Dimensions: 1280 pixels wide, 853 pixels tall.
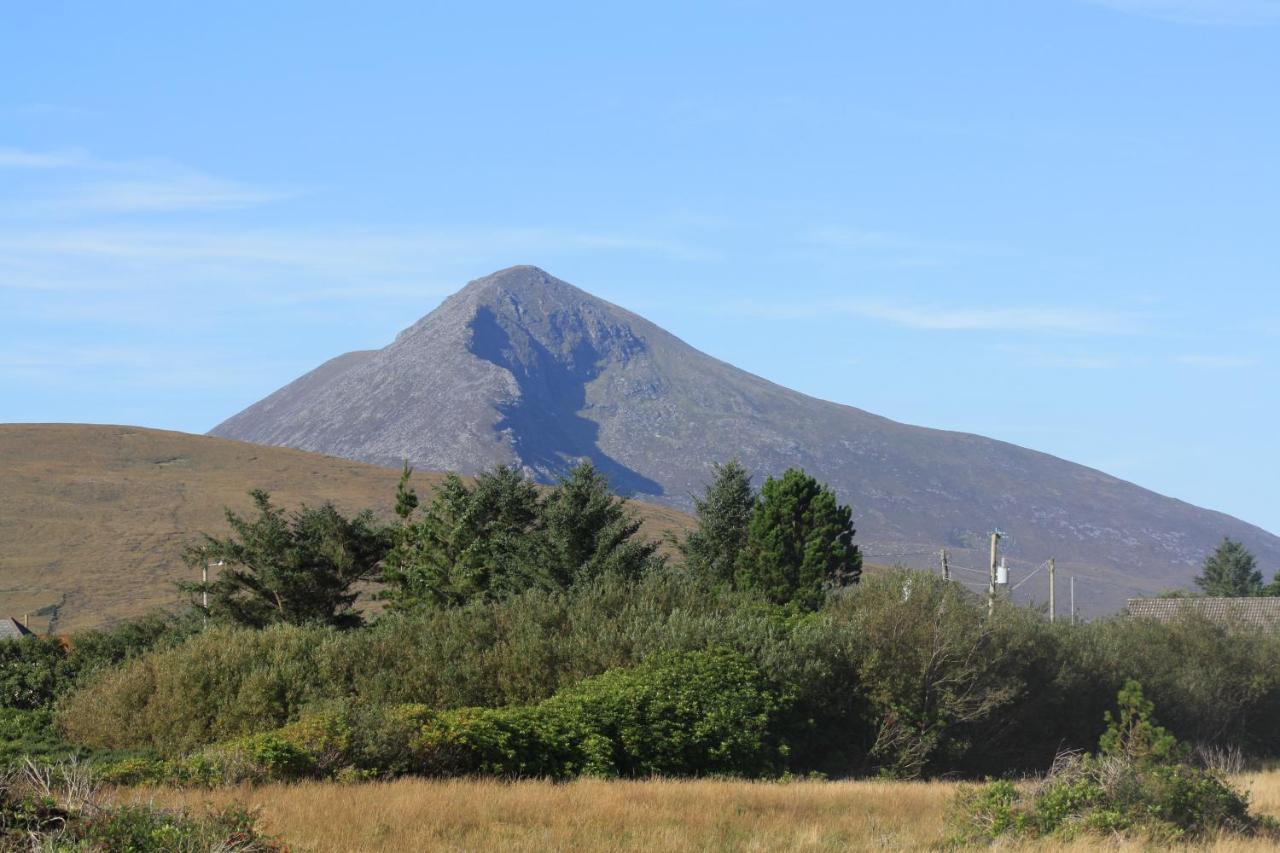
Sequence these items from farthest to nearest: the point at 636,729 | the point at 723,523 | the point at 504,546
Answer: the point at 723,523
the point at 504,546
the point at 636,729

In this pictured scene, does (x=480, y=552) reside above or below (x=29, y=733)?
above

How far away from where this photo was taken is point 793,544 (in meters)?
54.5

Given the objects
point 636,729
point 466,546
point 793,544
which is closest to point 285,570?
point 466,546

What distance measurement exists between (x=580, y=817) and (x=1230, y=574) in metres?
108

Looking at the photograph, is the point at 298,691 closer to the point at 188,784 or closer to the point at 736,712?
the point at 736,712

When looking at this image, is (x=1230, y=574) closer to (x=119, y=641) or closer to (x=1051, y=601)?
(x=1051, y=601)

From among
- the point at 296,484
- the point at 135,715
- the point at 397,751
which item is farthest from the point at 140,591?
the point at 397,751

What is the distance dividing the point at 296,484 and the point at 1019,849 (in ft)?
494

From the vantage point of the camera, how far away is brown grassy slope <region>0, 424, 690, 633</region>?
4397 inches

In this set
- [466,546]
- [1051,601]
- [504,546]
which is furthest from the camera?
[1051,601]

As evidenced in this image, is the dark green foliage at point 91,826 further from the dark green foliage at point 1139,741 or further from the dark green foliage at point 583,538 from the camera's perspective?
the dark green foliage at point 583,538

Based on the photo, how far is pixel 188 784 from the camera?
17031mm

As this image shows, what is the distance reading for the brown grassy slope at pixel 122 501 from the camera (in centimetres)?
11169

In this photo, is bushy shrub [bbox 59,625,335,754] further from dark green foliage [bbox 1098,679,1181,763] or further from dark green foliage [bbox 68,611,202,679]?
dark green foliage [bbox 1098,679,1181,763]
